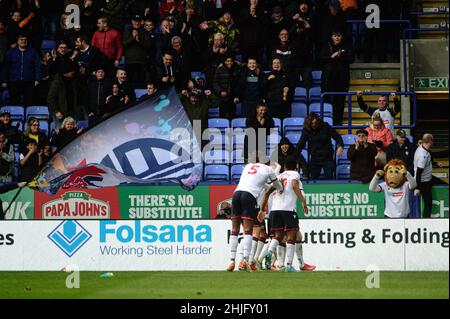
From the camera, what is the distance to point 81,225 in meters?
17.3

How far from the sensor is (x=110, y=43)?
22.9 m

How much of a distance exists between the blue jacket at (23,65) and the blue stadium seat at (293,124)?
507cm

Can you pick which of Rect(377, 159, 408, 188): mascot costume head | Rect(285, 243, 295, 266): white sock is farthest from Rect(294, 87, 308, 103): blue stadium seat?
Rect(285, 243, 295, 266): white sock

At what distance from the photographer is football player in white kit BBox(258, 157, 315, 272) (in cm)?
1697

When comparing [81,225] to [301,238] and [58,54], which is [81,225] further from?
[58,54]

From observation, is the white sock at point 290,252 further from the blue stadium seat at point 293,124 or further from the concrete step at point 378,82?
the concrete step at point 378,82

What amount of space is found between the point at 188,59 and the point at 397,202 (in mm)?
5852

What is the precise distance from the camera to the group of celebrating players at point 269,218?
16.9 m

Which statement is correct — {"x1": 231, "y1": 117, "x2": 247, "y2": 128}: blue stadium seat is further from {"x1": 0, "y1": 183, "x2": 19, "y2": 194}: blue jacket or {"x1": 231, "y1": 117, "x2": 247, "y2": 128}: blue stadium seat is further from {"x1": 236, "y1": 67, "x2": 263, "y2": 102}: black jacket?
{"x1": 0, "y1": 183, "x2": 19, "y2": 194}: blue jacket

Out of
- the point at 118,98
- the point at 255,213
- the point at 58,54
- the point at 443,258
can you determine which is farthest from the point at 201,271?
the point at 58,54

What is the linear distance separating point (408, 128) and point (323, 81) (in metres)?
1.87

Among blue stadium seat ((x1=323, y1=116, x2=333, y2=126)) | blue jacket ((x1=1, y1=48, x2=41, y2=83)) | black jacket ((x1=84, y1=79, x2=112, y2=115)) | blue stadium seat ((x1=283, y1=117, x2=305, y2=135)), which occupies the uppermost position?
blue jacket ((x1=1, y1=48, x2=41, y2=83))

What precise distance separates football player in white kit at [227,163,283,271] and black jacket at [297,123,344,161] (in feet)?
8.93
